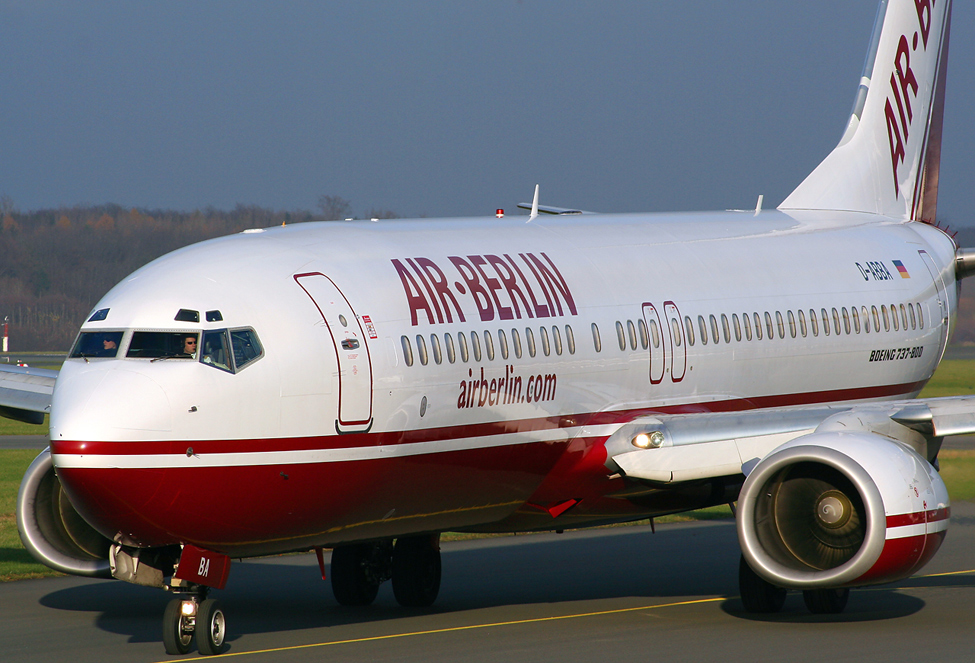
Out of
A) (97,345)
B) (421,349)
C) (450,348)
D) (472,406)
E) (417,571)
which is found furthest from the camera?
(417,571)

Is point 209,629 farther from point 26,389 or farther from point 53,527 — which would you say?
point 26,389

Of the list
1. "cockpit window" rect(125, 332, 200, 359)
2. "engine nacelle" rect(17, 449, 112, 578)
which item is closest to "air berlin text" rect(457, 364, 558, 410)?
"cockpit window" rect(125, 332, 200, 359)

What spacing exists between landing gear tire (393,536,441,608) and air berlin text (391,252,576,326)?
11.9ft

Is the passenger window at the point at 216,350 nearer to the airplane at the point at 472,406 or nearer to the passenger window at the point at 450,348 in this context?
the airplane at the point at 472,406

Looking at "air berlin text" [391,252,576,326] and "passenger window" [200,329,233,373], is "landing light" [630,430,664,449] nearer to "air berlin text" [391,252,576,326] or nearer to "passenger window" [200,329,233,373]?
"air berlin text" [391,252,576,326]

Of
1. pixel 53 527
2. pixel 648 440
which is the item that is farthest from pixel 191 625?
pixel 648 440

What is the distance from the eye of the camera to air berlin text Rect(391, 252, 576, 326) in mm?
14422

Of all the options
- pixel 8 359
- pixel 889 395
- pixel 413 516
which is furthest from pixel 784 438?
pixel 8 359

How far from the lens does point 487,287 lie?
1540 centimetres

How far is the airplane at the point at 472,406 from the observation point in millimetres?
12250

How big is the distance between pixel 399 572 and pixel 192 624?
16.6 ft

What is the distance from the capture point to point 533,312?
15.7m

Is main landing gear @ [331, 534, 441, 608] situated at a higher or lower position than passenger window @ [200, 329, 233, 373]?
lower

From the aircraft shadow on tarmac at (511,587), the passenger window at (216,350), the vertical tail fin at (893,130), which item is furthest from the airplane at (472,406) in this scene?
the vertical tail fin at (893,130)
